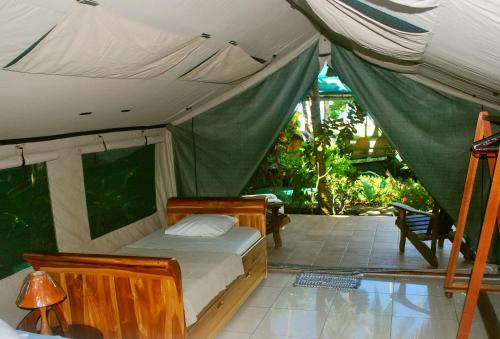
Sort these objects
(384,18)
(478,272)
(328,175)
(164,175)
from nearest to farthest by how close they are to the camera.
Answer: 1. (384,18)
2. (478,272)
3. (164,175)
4. (328,175)

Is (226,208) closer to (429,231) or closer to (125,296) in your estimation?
(125,296)

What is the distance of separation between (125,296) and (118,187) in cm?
159

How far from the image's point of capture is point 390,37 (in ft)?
7.04

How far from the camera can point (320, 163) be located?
6.98 m

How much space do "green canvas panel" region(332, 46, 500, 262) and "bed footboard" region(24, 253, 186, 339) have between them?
251 centimetres

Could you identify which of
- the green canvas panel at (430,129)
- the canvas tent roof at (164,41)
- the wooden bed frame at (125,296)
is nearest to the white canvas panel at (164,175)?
the canvas tent roof at (164,41)

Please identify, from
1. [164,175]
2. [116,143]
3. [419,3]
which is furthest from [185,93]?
[419,3]

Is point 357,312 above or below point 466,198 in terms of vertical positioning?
below

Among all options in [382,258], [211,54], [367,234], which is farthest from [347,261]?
[211,54]

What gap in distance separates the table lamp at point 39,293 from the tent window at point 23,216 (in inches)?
26.8

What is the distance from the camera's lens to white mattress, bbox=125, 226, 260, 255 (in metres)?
3.68

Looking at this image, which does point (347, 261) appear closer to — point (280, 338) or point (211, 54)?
point (280, 338)

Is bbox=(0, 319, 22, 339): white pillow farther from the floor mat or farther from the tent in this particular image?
the floor mat

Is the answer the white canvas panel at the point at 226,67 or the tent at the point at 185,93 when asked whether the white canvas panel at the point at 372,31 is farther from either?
the white canvas panel at the point at 226,67
